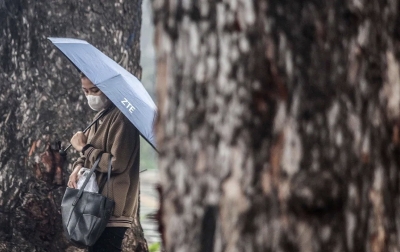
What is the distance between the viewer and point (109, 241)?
538 cm

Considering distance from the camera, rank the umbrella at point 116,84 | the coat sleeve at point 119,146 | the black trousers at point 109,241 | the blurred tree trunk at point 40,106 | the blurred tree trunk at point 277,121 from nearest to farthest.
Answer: the blurred tree trunk at point 277,121, the umbrella at point 116,84, the coat sleeve at point 119,146, the black trousers at point 109,241, the blurred tree trunk at point 40,106

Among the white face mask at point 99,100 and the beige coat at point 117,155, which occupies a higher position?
the white face mask at point 99,100

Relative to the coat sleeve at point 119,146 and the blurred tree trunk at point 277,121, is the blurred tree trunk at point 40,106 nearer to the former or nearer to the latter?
the coat sleeve at point 119,146

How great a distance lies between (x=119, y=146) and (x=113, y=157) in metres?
0.08

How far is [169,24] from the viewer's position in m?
2.23

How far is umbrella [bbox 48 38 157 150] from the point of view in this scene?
16.7 feet

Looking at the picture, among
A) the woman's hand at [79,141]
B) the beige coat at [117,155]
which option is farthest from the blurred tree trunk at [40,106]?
the beige coat at [117,155]

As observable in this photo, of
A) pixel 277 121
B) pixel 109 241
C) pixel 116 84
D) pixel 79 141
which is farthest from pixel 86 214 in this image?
pixel 277 121

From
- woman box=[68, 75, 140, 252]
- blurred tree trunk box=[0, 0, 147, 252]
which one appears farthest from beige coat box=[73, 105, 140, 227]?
blurred tree trunk box=[0, 0, 147, 252]

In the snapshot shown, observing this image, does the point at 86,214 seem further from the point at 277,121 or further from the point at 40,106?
the point at 277,121

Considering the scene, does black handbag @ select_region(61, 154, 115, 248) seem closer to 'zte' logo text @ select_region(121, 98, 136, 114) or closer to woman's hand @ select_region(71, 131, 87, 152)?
woman's hand @ select_region(71, 131, 87, 152)

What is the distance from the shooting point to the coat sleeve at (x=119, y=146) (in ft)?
17.2

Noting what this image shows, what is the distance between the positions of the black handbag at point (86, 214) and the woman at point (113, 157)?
6 cm

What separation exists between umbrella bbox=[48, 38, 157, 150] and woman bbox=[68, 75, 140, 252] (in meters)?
0.13
